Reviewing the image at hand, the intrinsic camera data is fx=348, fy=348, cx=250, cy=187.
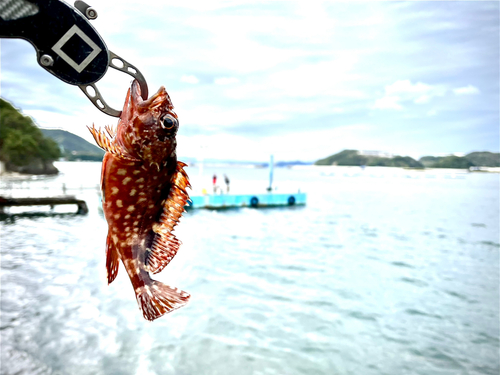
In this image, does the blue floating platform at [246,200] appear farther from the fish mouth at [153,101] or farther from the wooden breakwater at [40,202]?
the fish mouth at [153,101]

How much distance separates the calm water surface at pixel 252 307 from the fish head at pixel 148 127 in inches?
144

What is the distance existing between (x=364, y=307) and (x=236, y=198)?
18529mm

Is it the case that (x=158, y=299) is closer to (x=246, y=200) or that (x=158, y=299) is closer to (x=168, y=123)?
(x=168, y=123)

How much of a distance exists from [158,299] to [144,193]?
289mm

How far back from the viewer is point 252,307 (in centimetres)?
1401

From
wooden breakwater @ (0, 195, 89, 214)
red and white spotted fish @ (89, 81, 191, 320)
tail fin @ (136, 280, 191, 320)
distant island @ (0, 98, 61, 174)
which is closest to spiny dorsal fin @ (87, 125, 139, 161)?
red and white spotted fish @ (89, 81, 191, 320)

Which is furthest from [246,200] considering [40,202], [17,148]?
[17,148]

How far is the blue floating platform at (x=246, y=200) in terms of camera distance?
3033 centimetres

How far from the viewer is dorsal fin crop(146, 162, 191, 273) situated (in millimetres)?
977

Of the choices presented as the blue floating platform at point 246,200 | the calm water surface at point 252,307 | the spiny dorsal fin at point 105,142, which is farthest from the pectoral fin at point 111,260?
the blue floating platform at point 246,200

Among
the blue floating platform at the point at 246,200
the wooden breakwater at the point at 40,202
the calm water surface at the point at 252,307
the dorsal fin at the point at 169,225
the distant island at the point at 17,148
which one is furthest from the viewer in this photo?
the distant island at the point at 17,148

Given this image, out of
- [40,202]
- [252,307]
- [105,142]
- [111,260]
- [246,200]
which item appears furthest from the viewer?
[246,200]

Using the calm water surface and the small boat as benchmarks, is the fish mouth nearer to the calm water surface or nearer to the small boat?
the calm water surface

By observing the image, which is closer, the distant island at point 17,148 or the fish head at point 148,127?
the fish head at point 148,127
